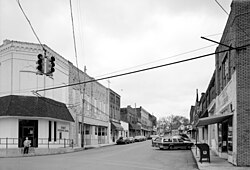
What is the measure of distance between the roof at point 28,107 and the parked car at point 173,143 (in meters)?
11.3

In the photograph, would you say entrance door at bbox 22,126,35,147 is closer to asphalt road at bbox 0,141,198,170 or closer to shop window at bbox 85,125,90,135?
asphalt road at bbox 0,141,198,170

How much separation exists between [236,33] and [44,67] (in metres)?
9.89

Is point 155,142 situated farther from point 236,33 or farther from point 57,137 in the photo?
point 236,33

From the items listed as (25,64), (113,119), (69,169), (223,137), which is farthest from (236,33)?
(113,119)

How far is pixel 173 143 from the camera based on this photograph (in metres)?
38.3

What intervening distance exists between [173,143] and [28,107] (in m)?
15.5

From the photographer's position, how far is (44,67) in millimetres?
18672

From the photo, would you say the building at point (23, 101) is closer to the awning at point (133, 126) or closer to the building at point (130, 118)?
the building at point (130, 118)

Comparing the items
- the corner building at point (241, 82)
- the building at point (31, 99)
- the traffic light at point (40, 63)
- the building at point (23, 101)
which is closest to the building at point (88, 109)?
the building at point (31, 99)

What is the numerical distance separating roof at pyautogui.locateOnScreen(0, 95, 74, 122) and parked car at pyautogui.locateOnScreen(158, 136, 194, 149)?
11272 millimetres

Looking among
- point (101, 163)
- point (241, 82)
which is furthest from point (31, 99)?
point (241, 82)

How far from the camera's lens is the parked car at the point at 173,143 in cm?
3822

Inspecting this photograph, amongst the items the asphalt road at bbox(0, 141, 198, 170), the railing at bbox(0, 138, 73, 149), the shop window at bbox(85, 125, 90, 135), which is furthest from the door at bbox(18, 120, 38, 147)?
the shop window at bbox(85, 125, 90, 135)

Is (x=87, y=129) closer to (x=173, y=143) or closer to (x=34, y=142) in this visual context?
(x=34, y=142)
